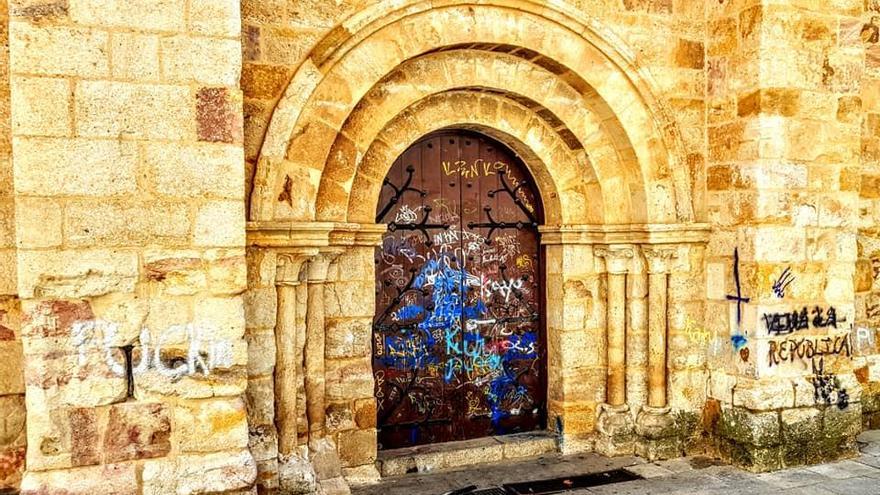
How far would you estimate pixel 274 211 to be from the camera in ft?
13.7

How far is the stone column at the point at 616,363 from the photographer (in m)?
5.33

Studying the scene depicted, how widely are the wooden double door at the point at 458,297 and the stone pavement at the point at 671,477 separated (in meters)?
0.44

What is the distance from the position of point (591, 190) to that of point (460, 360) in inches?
62.7

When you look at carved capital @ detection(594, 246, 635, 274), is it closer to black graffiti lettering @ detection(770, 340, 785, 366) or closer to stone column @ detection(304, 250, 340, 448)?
black graffiti lettering @ detection(770, 340, 785, 366)

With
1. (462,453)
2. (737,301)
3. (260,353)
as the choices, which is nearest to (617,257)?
(737,301)

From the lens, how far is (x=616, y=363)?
5406 millimetres

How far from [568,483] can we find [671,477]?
0.74 metres

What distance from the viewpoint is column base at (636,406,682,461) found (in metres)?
5.25

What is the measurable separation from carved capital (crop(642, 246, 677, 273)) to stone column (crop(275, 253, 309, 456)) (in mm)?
2478

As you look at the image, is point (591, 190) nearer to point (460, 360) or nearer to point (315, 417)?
point (460, 360)

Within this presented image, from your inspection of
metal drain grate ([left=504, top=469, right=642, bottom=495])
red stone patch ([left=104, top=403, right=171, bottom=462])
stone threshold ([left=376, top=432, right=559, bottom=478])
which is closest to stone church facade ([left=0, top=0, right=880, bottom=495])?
red stone patch ([left=104, top=403, right=171, bottom=462])

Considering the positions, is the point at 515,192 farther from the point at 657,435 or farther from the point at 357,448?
the point at 357,448

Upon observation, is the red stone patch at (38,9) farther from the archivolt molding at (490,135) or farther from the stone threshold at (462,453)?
the stone threshold at (462,453)

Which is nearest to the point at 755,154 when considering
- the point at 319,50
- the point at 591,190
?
the point at 591,190
